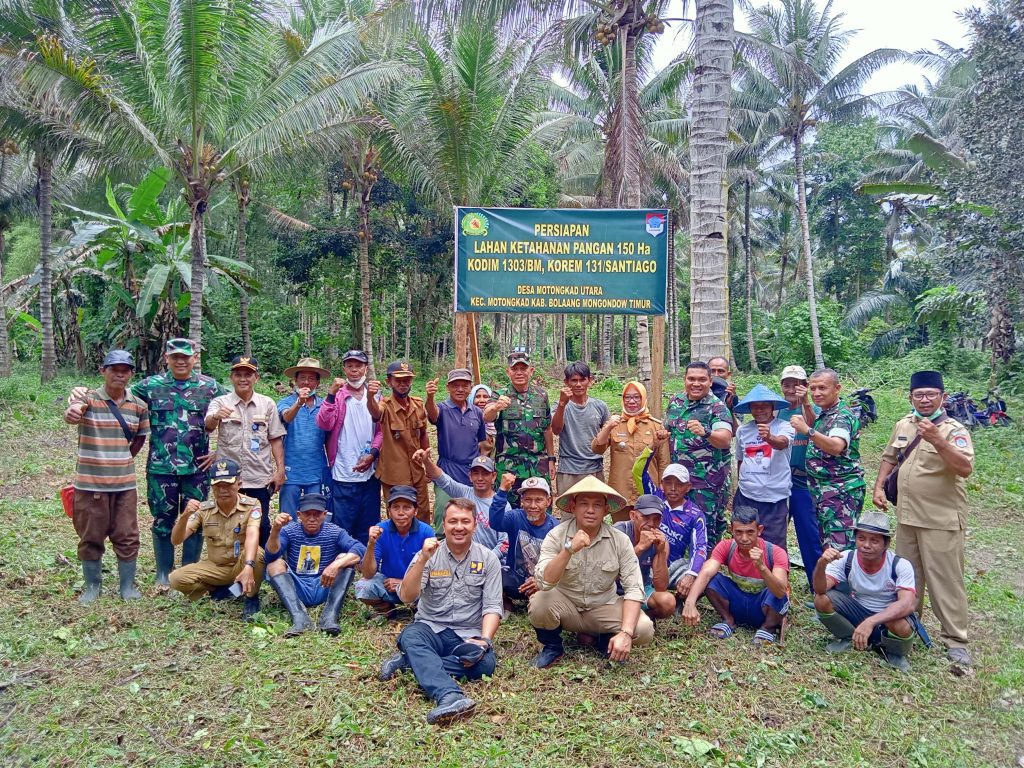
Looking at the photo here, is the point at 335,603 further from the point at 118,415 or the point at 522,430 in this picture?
the point at 118,415

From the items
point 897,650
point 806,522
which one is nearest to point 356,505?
point 806,522

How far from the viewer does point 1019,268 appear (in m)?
11.6

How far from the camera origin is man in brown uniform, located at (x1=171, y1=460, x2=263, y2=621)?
4965mm

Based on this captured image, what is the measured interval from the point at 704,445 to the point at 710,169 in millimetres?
2627

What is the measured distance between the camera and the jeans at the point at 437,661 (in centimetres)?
384

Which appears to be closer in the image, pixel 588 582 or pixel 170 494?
pixel 588 582

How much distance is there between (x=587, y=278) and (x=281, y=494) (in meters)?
3.46

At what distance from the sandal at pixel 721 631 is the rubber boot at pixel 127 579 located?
4281mm

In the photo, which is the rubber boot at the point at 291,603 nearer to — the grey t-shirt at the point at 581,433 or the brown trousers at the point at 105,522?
the brown trousers at the point at 105,522

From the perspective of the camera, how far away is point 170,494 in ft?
17.3

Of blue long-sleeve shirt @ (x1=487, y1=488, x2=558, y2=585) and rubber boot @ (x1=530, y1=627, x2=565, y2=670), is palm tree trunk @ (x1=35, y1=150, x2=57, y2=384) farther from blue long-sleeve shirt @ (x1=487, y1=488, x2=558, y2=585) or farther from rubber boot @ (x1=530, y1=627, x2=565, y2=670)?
rubber boot @ (x1=530, y1=627, x2=565, y2=670)

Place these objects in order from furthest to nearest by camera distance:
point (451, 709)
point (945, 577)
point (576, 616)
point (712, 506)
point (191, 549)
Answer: point (191, 549), point (712, 506), point (945, 577), point (576, 616), point (451, 709)

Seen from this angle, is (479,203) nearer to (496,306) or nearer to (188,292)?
(188,292)

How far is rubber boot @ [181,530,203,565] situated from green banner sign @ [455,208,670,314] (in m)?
3.11
